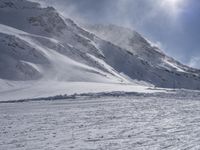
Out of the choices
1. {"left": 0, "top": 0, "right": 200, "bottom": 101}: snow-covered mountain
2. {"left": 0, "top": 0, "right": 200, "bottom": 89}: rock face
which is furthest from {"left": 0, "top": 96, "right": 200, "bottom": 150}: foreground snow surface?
{"left": 0, "top": 0, "right": 200, "bottom": 89}: rock face

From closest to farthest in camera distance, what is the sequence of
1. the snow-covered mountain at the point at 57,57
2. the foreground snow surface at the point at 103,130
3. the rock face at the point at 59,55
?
the foreground snow surface at the point at 103,130 → the snow-covered mountain at the point at 57,57 → the rock face at the point at 59,55

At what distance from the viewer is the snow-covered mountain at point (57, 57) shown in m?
94.1

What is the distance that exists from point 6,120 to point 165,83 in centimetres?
14264

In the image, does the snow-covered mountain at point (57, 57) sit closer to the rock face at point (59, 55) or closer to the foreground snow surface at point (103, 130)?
the rock face at point (59, 55)

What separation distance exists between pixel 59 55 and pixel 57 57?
3.58 metres

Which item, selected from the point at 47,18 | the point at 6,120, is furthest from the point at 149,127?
the point at 47,18

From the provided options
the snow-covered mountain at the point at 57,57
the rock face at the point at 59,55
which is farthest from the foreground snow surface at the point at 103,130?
the rock face at the point at 59,55

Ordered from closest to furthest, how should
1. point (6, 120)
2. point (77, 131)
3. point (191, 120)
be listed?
point (77, 131) → point (191, 120) → point (6, 120)

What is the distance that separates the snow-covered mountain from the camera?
3706 inches

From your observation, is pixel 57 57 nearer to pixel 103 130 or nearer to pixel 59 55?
pixel 59 55

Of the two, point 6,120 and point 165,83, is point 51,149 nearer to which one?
point 6,120

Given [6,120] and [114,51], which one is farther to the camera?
[114,51]

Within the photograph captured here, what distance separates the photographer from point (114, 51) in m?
176

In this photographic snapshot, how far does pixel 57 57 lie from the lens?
116375 millimetres
